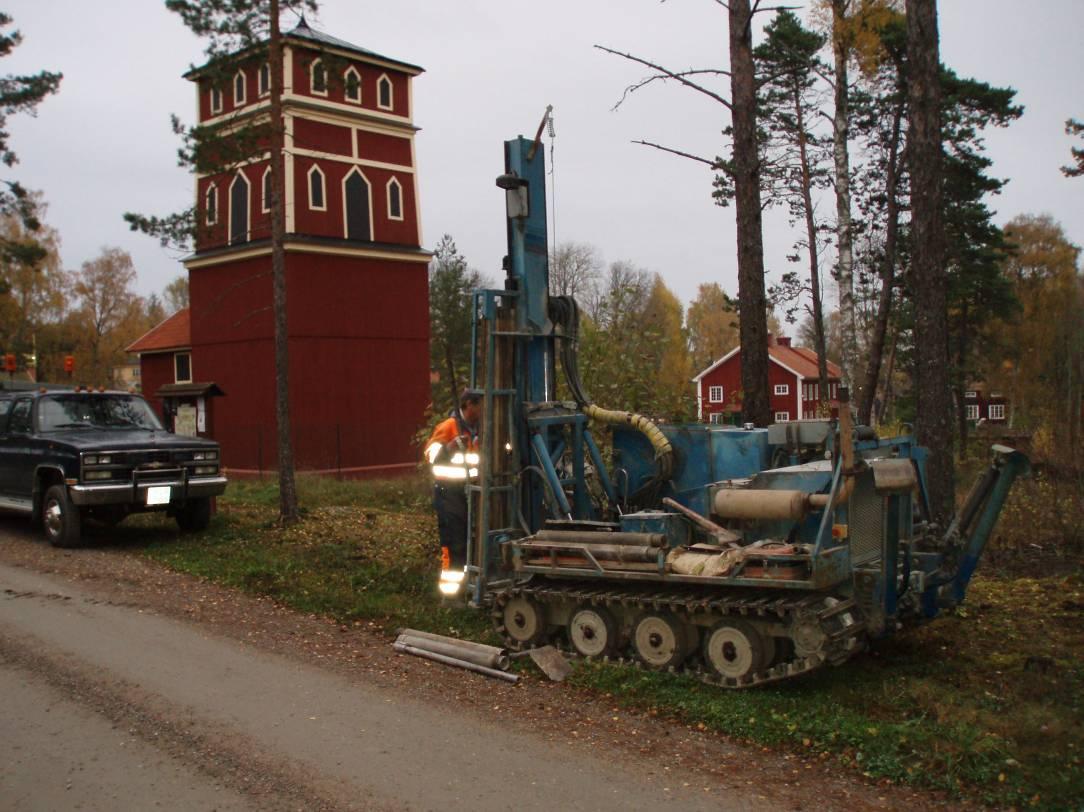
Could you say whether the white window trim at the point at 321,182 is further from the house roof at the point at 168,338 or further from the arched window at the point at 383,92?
the house roof at the point at 168,338

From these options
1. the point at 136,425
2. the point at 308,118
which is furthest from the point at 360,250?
the point at 136,425

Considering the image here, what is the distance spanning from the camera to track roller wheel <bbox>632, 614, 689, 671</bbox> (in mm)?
7223

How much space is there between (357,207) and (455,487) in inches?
853

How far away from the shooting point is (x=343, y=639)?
28.6 feet

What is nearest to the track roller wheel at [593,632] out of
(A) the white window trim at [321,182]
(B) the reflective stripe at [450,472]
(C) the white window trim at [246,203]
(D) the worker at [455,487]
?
(D) the worker at [455,487]

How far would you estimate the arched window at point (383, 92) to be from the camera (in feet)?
97.3

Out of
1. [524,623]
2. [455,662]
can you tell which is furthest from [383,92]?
[455,662]

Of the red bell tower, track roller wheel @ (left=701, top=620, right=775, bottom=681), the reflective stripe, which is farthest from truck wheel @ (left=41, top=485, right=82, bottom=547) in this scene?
the red bell tower

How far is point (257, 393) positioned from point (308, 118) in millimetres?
8220

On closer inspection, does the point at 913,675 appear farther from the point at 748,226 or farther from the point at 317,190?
the point at 317,190

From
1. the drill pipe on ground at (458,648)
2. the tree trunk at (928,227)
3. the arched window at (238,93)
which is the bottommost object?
the drill pipe on ground at (458,648)

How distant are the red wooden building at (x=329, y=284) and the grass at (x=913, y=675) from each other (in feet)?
50.1

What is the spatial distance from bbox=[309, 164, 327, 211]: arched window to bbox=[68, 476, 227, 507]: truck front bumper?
1593 cm

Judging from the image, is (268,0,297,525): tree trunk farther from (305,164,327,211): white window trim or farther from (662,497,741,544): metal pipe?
(305,164,327,211): white window trim
